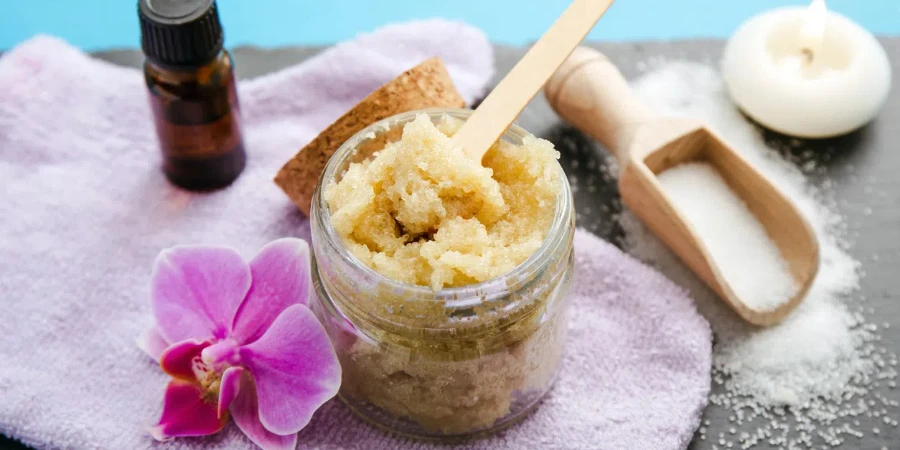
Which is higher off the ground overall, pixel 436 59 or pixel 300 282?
pixel 436 59

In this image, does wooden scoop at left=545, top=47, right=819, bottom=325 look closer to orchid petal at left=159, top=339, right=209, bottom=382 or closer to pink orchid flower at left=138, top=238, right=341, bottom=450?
pink orchid flower at left=138, top=238, right=341, bottom=450

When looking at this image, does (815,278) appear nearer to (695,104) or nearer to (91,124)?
(695,104)

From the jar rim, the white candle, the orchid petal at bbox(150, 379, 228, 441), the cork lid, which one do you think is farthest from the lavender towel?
the white candle

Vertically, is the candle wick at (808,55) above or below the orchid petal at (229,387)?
above

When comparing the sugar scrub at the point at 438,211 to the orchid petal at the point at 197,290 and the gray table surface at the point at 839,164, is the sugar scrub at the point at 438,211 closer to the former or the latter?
the orchid petal at the point at 197,290

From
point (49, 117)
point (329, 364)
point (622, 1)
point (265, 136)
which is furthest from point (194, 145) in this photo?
point (622, 1)

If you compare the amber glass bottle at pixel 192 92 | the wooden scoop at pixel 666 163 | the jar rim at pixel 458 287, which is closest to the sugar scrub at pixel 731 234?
the wooden scoop at pixel 666 163
